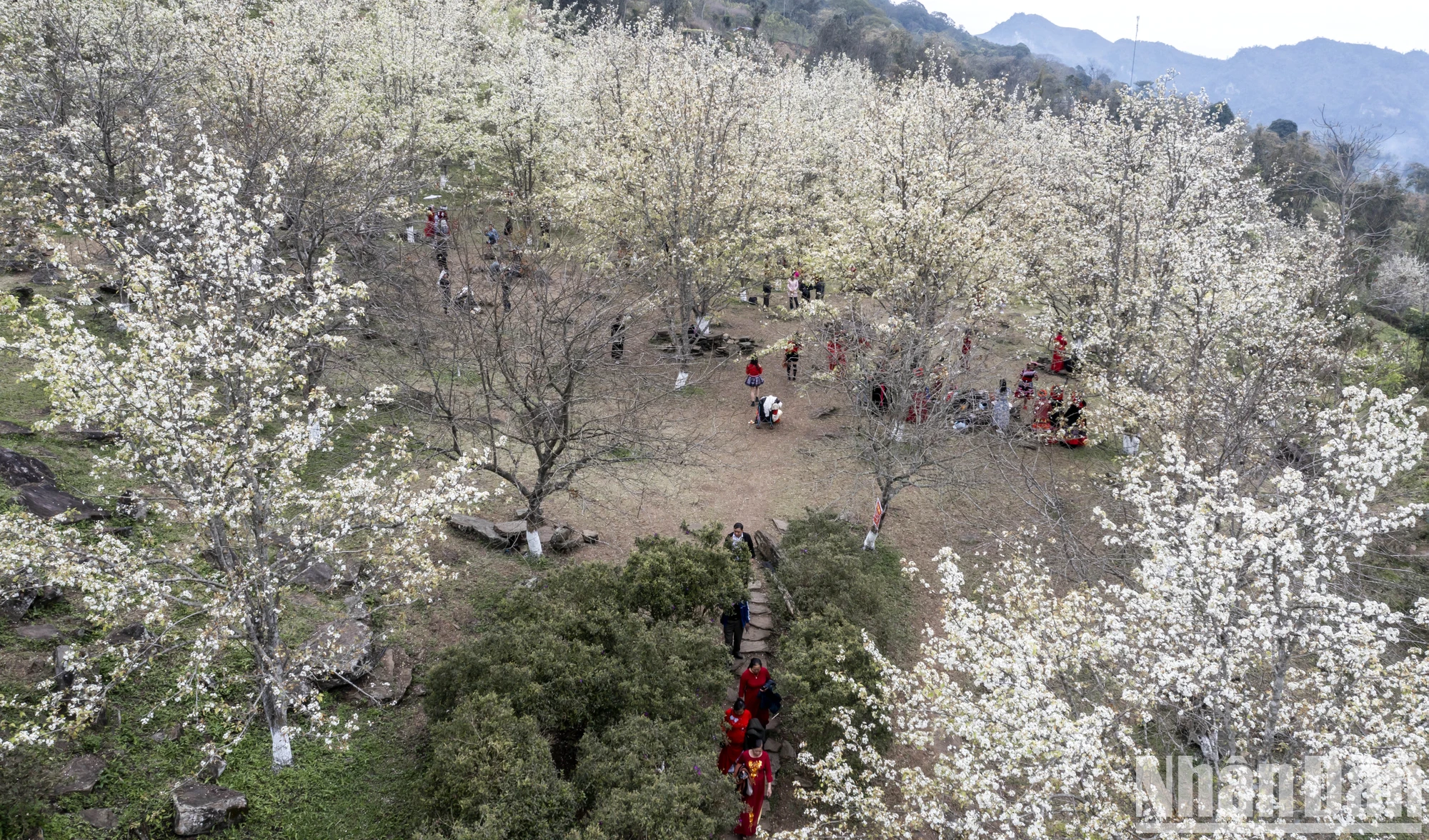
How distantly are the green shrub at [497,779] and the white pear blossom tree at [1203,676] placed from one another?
315cm

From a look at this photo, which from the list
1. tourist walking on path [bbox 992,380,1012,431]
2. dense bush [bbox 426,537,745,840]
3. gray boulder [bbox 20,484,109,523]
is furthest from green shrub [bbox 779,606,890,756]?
gray boulder [bbox 20,484,109,523]

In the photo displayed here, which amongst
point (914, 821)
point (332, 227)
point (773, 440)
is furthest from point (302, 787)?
point (773, 440)

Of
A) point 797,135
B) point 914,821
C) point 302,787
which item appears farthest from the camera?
point 797,135

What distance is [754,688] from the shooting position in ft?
39.3

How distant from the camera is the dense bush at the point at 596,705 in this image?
354 inches

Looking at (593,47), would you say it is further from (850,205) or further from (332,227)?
(332,227)

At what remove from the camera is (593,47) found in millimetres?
45688

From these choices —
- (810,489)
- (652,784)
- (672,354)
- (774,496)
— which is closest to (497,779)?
(652,784)

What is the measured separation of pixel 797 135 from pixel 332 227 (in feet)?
79.4

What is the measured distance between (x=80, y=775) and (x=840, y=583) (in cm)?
1144

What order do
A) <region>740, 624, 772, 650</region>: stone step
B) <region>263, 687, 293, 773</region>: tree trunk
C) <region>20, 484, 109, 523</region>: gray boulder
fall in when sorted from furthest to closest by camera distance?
<region>740, 624, 772, 650</region>: stone step
<region>20, 484, 109, 523</region>: gray boulder
<region>263, 687, 293, 773</region>: tree trunk

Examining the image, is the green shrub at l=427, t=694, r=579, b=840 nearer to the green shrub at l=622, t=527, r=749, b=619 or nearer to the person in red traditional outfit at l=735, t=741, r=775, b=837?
the person in red traditional outfit at l=735, t=741, r=775, b=837

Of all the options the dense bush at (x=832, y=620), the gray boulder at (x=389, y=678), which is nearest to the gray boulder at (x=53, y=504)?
the gray boulder at (x=389, y=678)

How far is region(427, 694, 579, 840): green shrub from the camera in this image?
28.6ft
